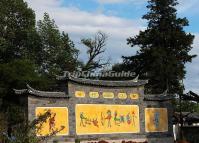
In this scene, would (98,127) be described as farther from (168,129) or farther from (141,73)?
(141,73)

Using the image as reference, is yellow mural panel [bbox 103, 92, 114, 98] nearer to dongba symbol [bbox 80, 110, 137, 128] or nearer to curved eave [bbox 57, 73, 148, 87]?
curved eave [bbox 57, 73, 148, 87]

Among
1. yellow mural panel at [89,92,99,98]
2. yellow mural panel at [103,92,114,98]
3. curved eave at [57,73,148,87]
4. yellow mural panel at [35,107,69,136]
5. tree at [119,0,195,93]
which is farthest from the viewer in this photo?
tree at [119,0,195,93]

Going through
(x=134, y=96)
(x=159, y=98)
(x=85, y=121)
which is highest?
(x=134, y=96)

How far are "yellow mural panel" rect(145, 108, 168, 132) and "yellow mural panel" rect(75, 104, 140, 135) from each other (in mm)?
881

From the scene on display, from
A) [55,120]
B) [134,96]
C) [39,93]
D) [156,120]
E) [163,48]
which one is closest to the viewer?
[39,93]

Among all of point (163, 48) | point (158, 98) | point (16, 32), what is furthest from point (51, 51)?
point (158, 98)

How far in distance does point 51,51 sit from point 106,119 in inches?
743

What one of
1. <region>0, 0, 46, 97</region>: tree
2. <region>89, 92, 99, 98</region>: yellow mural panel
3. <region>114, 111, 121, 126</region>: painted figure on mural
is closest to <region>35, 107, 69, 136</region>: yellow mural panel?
<region>89, 92, 99, 98</region>: yellow mural panel

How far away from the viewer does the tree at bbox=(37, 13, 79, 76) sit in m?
45.5

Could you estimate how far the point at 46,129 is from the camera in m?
25.2

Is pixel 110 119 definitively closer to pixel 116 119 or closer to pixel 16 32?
pixel 116 119

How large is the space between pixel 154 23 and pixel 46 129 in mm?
21093

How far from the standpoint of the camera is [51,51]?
45875 mm

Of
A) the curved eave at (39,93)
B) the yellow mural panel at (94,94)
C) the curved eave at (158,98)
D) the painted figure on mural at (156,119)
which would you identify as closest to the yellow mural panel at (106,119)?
the yellow mural panel at (94,94)
